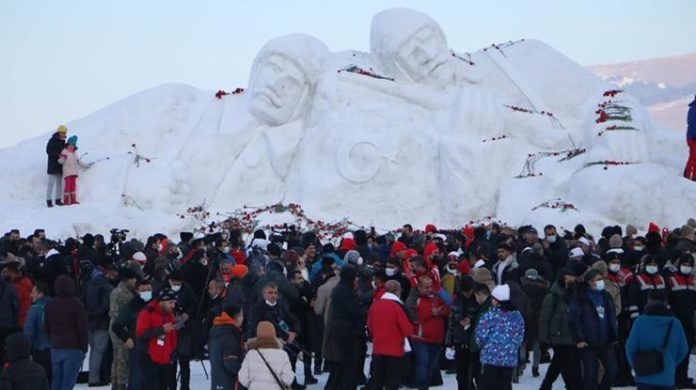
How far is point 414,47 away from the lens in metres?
30.1

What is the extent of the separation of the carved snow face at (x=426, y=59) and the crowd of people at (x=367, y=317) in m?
13.4

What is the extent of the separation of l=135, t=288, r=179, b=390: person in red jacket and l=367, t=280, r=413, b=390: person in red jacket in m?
2.25

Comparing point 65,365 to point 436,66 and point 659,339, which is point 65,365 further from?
point 436,66

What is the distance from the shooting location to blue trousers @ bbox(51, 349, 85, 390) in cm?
1409

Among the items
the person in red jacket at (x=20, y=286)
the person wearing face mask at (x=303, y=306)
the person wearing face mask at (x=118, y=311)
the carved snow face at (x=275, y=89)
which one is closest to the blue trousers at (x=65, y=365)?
the person wearing face mask at (x=118, y=311)

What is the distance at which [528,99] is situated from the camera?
31.2m

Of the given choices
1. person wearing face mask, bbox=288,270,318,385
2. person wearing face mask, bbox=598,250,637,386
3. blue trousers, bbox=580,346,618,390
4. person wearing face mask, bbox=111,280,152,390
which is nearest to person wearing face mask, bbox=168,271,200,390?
person wearing face mask, bbox=111,280,152,390

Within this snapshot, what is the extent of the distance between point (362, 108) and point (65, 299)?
1648cm

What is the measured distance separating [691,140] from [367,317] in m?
14.6

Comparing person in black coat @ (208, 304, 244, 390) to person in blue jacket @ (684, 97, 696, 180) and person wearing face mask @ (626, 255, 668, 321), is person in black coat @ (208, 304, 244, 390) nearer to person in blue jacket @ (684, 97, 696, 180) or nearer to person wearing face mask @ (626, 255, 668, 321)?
person wearing face mask @ (626, 255, 668, 321)

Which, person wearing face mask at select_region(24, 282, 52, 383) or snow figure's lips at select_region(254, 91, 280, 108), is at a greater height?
snow figure's lips at select_region(254, 91, 280, 108)

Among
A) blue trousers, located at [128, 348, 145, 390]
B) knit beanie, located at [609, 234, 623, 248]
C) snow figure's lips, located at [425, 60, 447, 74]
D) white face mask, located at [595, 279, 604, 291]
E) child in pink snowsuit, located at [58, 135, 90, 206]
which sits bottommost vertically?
blue trousers, located at [128, 348, 145, 390]

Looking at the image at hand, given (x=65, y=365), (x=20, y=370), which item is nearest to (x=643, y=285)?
(x=65, y=365)

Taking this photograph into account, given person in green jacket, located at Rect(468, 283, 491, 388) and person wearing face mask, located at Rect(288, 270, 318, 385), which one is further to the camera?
person wearing face mask, located at Rect(288, 270, 318, 385)
